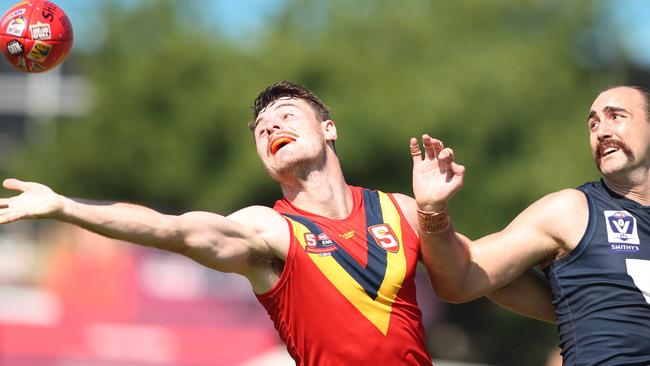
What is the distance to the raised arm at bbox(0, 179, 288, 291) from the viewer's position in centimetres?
507

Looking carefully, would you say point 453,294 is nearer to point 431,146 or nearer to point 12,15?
point 431,146

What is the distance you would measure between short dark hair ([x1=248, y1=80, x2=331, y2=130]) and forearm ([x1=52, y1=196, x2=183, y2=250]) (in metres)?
1.34

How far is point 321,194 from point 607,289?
65.8 inches

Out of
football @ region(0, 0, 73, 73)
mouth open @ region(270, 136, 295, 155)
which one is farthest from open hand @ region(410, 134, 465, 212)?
football @ region(0, 0, 73, 73)

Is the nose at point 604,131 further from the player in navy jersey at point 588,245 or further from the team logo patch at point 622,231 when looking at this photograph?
the team logo patch at point 622,231

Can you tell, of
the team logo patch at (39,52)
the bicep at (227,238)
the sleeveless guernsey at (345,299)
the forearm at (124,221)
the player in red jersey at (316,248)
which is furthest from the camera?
the team logo patch at (39,52)

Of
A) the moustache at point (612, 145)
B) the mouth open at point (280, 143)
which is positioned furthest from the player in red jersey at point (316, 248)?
the moustache at point (612, 145)

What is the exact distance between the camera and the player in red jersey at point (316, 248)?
568 cm

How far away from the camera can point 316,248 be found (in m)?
5.95

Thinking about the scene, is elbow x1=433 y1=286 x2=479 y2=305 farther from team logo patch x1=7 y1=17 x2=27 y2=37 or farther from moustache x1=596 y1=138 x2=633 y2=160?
team logo patch x1=7 y1=17 x2=27 y2=37

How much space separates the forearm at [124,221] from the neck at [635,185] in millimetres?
2546

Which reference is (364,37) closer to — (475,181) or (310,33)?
(310,33)

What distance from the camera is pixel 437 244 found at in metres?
6.15

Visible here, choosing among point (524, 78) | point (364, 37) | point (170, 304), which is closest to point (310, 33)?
point (364, 37)
